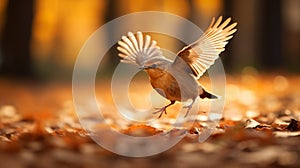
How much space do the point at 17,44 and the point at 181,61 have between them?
10.7 m

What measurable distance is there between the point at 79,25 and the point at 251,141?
38.3m

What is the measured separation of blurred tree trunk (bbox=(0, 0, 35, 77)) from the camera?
570 inches

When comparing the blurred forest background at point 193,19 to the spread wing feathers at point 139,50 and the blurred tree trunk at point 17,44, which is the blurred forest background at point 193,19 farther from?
the spread wing feathers at point 139,50

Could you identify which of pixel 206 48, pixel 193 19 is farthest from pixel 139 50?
pixel 193 19

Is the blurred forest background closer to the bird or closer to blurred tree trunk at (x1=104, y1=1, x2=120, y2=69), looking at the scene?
blurred tree trunk at (x1=104, y1=1, x2=120, y2=69)

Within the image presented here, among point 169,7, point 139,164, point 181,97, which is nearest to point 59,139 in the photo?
point 139,164

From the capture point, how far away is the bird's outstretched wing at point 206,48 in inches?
178

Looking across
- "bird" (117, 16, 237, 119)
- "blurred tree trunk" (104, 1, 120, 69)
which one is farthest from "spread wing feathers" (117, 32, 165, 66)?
"blurred tree trunk" (104, 1, 120, 69)

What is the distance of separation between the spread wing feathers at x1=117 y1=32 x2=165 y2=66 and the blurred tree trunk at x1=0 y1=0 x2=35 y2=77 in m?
10.1

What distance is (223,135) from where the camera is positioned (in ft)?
13.0

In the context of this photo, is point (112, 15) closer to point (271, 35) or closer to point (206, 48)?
point (271, 35)

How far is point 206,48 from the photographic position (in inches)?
182

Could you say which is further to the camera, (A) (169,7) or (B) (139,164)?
(A) (169,7)

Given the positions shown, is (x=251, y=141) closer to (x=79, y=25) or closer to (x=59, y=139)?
(x=59, y=139)
